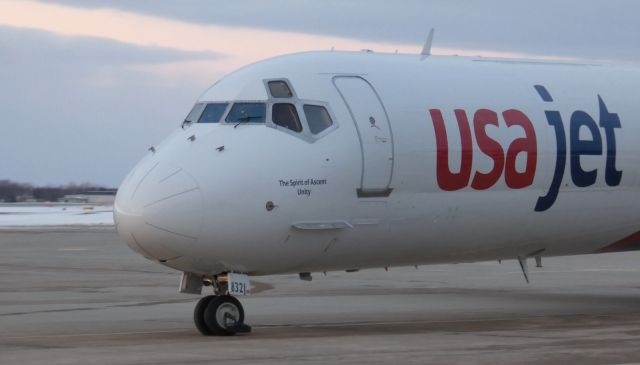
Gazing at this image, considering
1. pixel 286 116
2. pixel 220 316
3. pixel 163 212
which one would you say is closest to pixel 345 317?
pixel 220 316

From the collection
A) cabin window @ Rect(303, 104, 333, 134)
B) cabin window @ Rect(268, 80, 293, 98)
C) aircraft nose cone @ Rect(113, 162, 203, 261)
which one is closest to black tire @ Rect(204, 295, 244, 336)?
aircraft nose cone @ Rect(113, 162, 203, 261)

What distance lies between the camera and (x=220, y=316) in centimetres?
1788

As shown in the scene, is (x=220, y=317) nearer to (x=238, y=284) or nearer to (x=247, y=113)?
(x=238, y=284)

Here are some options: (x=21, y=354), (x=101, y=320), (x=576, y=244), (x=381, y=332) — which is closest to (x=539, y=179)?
(x=576, y=244)

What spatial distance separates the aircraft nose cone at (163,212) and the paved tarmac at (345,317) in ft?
4.03

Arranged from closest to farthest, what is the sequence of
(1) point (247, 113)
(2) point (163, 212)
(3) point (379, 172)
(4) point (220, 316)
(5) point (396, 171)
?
(2) point (163, 212), (4) point (220, 316), (1) point (247, 113), (3) point (379, 172), (5) point (396, 171)

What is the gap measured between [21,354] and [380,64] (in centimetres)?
683

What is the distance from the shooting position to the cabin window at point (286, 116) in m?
18.0

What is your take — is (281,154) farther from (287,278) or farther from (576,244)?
(287,278)

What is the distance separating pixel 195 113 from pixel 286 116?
1297 mm

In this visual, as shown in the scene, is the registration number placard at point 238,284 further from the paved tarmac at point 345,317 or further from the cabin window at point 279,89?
the cabin window at point 279,89

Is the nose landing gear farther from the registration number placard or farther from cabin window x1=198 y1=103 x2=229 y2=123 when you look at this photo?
cabin window x1=198 y1=103 x2=229 y2=123

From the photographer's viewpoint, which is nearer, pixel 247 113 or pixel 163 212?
pixel 163 212

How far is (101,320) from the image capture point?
2062cm
